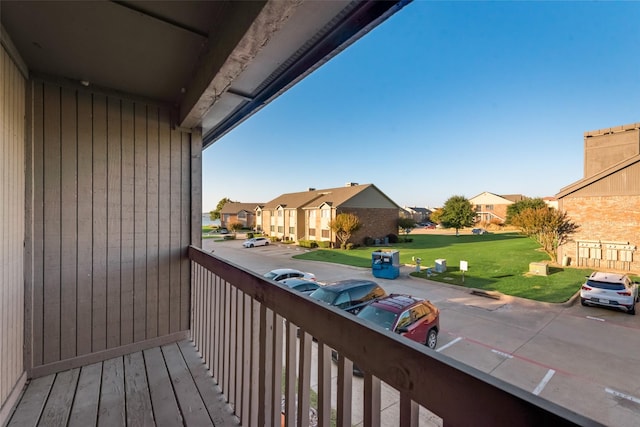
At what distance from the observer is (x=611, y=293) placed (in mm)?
6055

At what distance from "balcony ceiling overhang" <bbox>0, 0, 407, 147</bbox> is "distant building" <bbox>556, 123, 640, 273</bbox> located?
13.1 metres

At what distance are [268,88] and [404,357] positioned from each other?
68.7 inches

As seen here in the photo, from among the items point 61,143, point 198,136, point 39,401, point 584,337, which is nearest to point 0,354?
point 39,401

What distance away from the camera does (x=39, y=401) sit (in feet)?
5.51

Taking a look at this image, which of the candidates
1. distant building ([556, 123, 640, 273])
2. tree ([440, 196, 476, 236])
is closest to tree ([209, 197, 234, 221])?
tree ([440, 196, 476, 236])

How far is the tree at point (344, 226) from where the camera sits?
1828 cm

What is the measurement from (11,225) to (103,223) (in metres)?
0.57

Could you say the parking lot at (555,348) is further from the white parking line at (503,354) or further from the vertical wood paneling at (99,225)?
the vertical wood paneling at (99,225)

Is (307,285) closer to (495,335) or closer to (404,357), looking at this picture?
(495,335)

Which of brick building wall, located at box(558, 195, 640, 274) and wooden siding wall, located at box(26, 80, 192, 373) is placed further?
brick building wall, located at box(558, 195, 640, 274)

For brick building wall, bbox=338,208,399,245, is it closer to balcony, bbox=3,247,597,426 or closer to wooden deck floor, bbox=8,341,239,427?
balcony, bbox=3,247,597,426

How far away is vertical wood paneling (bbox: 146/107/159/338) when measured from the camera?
237 centimetres

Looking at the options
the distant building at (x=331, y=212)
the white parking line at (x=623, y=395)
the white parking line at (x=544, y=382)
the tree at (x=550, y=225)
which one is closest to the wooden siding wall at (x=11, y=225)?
the white parking line at (x=544, y=382)

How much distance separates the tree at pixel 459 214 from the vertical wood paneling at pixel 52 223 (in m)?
29.3
